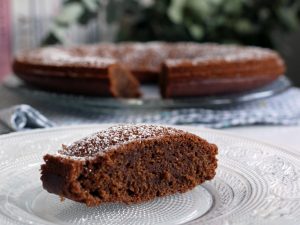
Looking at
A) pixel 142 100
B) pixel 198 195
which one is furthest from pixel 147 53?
pixel 198 195

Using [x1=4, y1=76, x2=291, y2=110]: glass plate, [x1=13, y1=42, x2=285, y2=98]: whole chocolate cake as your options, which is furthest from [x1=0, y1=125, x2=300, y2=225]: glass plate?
[x1=13, y1=42, x2=285, y2=98]: whole chocolate cake

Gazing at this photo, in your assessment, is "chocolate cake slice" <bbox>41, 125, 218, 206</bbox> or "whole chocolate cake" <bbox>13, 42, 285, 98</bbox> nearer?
"chocolate cake slice" <bbox>41, 125, 218, 206</bbox>

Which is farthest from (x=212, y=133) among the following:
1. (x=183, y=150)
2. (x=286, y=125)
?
(x=286, y=125)

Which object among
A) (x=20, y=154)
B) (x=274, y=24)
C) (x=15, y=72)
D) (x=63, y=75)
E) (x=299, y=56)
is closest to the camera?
(x=20, y=154)

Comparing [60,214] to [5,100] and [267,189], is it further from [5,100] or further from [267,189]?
[5,100]

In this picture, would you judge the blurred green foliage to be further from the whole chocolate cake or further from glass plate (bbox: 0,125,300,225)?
glass plate (bbox: 0,125,300,225)

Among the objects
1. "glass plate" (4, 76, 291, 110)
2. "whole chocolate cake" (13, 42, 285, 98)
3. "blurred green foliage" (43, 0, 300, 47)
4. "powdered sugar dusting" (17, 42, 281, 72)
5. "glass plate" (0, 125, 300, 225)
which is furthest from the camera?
"blurred green foliage" (43, 0, 300, 47)

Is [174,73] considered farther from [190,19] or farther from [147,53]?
[190,19]
